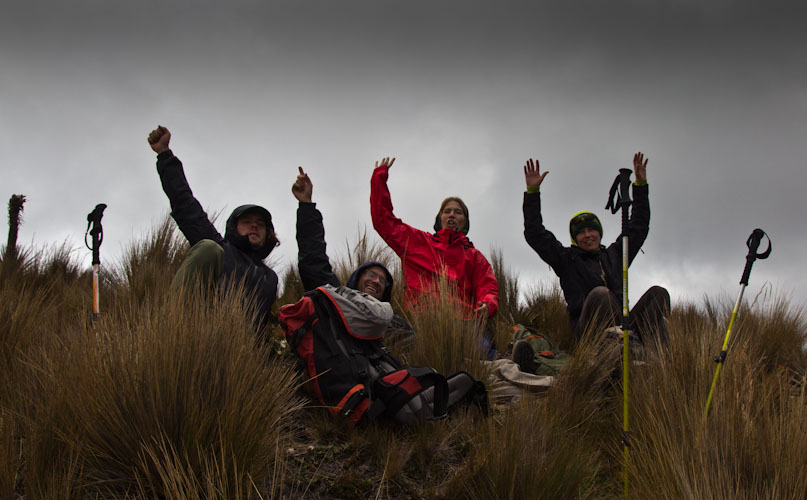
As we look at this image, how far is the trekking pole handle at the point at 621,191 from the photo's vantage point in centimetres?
333

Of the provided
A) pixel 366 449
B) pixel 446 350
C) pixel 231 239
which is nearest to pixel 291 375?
pixel 366 449

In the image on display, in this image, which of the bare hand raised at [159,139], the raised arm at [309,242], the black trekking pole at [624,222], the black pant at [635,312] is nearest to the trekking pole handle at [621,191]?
the black trekking pole at [624,222]

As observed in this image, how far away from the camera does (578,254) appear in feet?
18.0

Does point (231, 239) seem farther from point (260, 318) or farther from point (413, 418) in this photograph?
point (413, 418)

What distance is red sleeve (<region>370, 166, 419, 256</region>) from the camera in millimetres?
5402

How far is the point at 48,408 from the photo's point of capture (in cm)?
226

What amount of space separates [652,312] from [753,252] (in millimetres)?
1410

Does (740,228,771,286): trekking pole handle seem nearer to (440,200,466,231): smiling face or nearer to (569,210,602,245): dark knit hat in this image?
(569,210,602,245): dark knit hat

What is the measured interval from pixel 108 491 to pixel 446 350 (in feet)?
7.50

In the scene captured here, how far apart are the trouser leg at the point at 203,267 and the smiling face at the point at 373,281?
1.05m

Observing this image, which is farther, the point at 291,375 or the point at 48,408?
the point at 291,375

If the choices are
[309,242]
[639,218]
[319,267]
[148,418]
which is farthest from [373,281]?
[639,218]

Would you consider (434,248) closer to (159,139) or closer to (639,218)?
(639,218)

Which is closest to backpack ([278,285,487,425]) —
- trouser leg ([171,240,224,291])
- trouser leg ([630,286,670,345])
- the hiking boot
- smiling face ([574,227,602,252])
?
trouser leg ([171,240,224,291])
